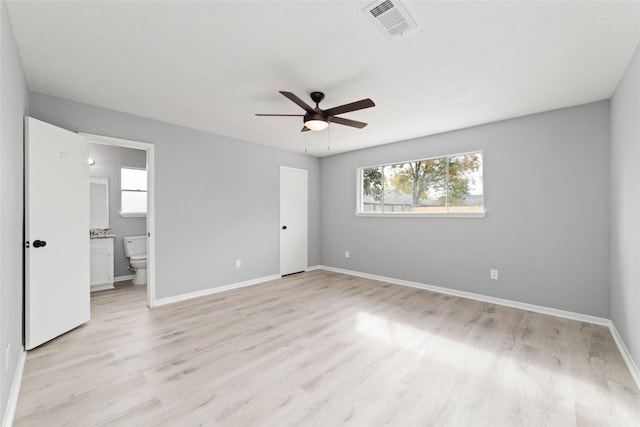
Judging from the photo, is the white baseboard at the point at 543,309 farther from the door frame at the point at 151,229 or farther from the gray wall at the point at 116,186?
the gray wall at the point at 116,186

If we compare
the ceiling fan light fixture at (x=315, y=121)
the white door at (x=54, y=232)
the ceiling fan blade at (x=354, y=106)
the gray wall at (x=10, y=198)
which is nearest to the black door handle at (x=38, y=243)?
the white door at (x=54, y=232)

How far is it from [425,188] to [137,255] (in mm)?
5096

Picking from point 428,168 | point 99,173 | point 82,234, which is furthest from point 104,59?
point 428,168

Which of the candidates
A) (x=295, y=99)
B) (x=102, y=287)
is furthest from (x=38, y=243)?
(x=295, y=99)

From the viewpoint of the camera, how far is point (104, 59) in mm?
2316

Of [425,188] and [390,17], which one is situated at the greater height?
[390,17]

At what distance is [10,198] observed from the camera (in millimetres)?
1887

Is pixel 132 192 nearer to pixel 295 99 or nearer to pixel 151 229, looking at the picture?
pixel 151 229

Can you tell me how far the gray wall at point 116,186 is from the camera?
4.86m

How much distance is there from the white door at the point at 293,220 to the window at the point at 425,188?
1166 millimetres

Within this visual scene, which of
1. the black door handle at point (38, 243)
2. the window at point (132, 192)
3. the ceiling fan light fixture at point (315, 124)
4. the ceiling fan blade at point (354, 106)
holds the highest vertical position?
the ceiling fan blade at point (354, 106)

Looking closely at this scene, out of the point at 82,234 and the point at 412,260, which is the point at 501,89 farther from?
the point at 82,234

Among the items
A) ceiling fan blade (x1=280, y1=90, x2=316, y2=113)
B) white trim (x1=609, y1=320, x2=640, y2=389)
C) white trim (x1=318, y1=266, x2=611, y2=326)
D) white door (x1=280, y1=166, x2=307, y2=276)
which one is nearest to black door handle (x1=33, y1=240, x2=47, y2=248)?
ceiling fan blade (x1=280, y1=90, x2=316, y2=113)

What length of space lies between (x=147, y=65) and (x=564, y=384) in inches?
162
